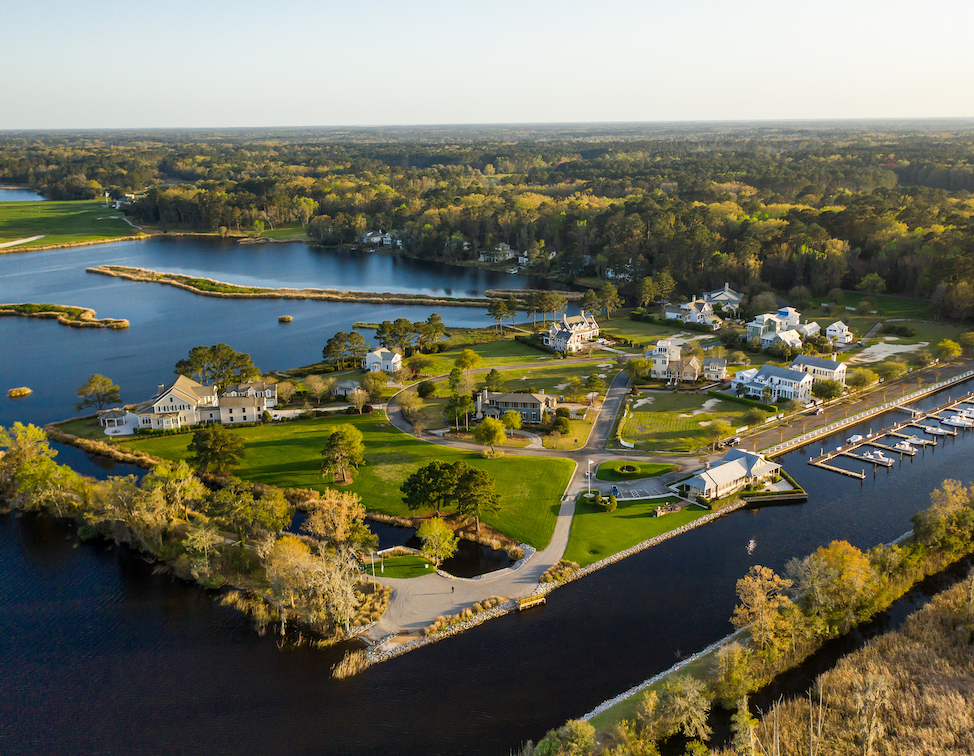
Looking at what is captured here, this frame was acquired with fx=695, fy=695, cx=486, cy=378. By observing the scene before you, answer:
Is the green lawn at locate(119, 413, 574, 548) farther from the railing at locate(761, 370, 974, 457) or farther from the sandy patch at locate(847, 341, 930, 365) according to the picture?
the sandy patch at locate(847, 341, 930, 365)

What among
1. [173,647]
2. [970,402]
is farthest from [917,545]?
[173,647]

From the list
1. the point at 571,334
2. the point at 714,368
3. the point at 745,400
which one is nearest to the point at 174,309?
the point at 571,334

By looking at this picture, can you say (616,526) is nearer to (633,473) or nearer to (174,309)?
(633,473)

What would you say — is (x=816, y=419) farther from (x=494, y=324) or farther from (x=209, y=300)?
(x=209, y=300)

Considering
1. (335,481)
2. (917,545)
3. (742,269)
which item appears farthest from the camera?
(742,269)

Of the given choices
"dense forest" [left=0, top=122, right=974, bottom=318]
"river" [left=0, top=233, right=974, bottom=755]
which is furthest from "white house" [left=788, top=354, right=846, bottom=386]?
"dense forest" [left=0, top=122, right=974, bottom=318]
